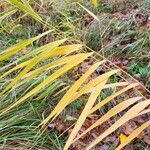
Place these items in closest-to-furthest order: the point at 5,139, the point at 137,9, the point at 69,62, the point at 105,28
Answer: the point at 69,62
the point at 5,139
the point at 105,28
the point at 137,9

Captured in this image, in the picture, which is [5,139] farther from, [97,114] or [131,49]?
[131,49]

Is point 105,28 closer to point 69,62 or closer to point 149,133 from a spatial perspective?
point 149,133

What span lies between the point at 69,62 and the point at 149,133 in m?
1.31

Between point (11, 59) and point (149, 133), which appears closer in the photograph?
point (149, 133)

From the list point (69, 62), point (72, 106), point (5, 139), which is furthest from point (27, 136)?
point (69, 62)

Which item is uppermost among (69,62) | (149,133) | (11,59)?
(69,62)

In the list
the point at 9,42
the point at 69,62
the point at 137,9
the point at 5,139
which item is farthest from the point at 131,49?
the point at 69,62

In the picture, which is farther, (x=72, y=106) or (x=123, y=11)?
(x=123, y=11)

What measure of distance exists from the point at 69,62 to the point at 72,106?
1.30m

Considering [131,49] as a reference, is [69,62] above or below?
above

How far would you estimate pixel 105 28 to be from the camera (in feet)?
11.6

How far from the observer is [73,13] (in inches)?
157

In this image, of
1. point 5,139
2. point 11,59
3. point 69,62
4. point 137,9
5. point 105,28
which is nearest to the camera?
point 69,62

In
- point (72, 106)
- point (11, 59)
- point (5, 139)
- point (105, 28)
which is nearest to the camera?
point (5, 139)
